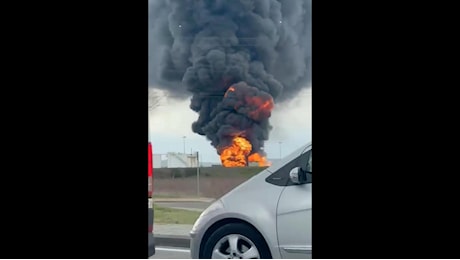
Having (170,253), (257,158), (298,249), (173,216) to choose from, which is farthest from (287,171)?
(170,253)

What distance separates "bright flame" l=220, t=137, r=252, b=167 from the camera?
424cm

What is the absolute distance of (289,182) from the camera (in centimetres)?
436

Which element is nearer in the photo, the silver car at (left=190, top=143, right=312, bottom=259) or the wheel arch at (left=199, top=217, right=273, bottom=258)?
the silver car at (left=190, top=143, right=312, bottom=259)

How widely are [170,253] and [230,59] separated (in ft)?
4.44

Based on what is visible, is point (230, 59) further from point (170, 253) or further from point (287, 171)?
point (170, 253)

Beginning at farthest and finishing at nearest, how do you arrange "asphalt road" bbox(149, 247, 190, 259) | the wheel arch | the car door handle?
the wheel arch
"asphalt road" bbox(149, 247, 190, 259)
the car door handle

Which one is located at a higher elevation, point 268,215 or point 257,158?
point 257,158

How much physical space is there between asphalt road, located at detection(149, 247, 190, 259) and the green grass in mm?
178

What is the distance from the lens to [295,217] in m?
4.30

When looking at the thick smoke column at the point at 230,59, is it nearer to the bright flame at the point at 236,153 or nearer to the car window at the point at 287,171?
the bright flame at the point at 236,153

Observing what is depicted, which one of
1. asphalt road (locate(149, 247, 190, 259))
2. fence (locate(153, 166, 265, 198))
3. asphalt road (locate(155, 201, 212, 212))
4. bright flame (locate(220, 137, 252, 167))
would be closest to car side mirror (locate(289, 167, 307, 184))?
fence (locate(153, 166, 265, 198))

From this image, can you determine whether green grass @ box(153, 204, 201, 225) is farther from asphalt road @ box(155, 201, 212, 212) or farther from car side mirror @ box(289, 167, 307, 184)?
car side mirror @ box(289, 167, 307, 184)
